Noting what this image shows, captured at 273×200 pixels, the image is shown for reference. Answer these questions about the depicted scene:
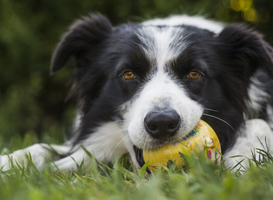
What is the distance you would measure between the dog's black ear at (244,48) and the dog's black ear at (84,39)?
1.26 meters

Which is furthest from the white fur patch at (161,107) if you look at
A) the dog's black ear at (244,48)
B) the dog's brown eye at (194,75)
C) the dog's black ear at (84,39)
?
the dog's black ear at (84,39)

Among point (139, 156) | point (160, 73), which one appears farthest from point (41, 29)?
point (139, 156)

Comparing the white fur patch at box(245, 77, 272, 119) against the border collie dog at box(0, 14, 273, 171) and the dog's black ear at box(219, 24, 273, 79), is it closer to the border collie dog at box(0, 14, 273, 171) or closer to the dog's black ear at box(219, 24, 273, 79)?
the border collie dog at box(0, 14, 273, 171)

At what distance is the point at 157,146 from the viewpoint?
7.51 ft

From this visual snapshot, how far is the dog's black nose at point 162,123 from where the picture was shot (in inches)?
84.8

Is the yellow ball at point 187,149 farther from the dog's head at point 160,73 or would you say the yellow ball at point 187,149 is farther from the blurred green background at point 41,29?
the blurred green background at point 41,29

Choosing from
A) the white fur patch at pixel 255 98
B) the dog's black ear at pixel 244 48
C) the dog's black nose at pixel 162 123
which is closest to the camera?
the dog's black nose at pixel 162 123

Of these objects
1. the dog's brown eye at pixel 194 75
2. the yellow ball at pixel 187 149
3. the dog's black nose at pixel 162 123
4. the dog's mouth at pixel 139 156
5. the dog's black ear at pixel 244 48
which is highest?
the dog's black ear at pixel 244 48

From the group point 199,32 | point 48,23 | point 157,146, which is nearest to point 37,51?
point 48,23

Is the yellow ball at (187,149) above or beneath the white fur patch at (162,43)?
beneath

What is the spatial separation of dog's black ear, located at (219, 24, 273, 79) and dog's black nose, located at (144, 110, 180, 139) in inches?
46.9

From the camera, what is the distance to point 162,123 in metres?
2.18

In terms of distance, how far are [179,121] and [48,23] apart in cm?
484

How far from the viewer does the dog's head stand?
2.40 m
